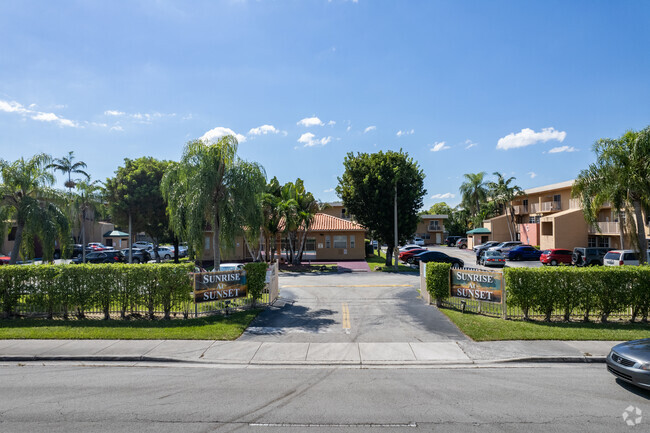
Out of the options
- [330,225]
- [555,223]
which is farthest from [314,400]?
[555,223]

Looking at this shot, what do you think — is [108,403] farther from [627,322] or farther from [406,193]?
[406,193]

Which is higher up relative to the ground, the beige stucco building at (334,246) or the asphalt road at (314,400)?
the beige stucco building at (334,246)

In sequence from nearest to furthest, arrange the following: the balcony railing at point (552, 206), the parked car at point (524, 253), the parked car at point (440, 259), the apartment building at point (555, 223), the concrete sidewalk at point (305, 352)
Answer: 1. the concrete sidewalk at point (305, 352)
2. the parked car at point (440, 259)
3. the parked car at point (524, 253)
4. the apartment building at point (555, 223)
5. the balcony railing at point (552, 206)

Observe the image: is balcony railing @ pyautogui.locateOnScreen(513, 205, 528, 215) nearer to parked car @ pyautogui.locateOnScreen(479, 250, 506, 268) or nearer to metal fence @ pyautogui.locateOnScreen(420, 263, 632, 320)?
parked car @ pyautogui.locateOnScreen(479, 250, 506, 268)

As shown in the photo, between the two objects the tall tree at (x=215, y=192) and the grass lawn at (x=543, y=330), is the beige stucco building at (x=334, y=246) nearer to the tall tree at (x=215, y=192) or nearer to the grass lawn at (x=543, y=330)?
the tall tree at (x=215, y=192)

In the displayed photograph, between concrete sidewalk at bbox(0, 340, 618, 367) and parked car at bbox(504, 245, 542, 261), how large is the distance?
27563 millimetres

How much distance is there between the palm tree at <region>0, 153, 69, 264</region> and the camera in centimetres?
1583

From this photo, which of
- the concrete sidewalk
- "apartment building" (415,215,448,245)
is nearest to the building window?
the concrete sidewalk

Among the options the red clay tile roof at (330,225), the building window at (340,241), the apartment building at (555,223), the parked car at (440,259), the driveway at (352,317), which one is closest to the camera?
the driveway at (352,317)

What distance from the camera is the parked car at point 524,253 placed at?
35.1 m

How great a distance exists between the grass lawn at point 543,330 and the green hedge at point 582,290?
1.71 feet

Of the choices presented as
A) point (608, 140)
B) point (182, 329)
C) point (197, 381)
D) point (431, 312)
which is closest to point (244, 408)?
point (197, 381)

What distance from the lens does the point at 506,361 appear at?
28.8 ft

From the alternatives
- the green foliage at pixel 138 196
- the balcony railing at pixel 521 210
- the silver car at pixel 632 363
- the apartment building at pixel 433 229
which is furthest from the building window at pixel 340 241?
the apartment building at pixel 433 229
